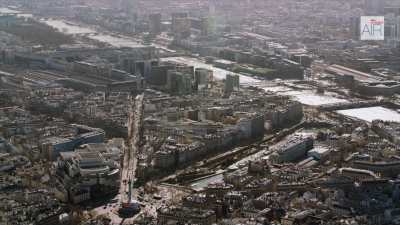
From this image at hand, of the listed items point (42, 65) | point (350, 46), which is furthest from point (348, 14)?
point (42, 65)

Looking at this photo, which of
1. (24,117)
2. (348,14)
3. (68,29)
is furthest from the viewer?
(348,14)

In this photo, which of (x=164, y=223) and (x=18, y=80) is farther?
(x=18, y=80)

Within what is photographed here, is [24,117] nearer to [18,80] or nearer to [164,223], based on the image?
[18,80]
